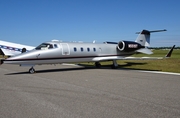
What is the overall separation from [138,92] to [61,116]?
388 centimetres

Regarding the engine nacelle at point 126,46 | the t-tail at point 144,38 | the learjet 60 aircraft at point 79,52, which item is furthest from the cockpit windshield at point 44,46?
the t-tail at point 144,38

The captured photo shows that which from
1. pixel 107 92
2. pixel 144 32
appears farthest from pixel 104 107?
pixel 144 32

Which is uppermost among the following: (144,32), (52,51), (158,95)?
(144,32)

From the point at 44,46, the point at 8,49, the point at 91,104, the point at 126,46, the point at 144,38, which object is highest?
the point at 8,49

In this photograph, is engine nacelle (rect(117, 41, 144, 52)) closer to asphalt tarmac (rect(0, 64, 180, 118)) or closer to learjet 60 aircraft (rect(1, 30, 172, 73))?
learjet 60 aircraft (rect(1, 30, 172, 73))

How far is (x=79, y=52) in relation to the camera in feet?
56.5

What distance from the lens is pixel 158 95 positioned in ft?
23.4

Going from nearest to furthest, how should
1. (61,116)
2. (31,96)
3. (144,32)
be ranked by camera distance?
1. (61,116)
2. (31,96)
3. (144,32)

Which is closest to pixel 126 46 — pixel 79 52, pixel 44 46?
pixel 79 52

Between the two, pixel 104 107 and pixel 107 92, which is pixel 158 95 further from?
pixel 104 107

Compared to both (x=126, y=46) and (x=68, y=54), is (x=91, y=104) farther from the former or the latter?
(x=126, y=46)

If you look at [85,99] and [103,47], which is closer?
[85,99]

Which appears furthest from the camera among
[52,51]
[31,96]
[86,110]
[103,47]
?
[103,47]

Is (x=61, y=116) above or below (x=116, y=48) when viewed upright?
below
